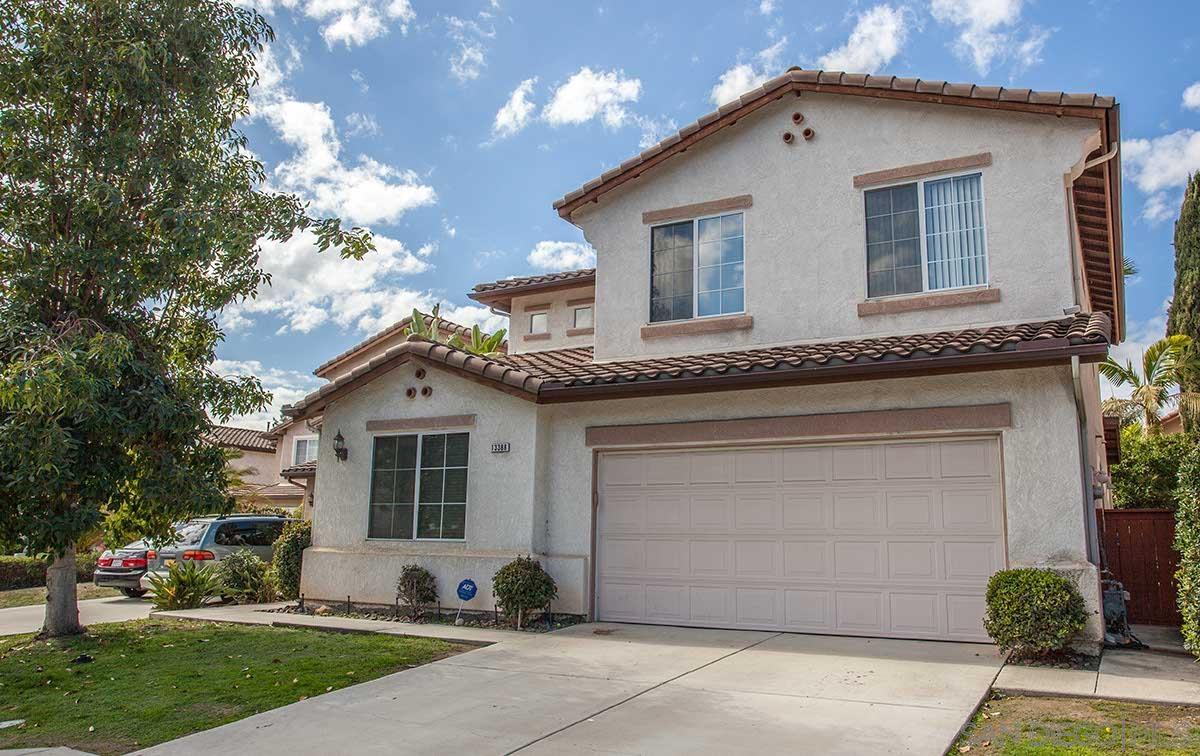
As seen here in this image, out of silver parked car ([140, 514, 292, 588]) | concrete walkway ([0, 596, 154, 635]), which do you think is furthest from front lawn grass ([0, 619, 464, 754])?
silver parked car ([140, 514, 292, 588])

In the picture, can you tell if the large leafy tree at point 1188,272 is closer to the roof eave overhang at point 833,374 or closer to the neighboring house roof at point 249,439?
the roof eave overhang at point 833,374

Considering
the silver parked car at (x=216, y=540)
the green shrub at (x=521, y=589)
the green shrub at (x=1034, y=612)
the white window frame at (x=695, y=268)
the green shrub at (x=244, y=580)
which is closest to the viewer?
the green shrub at (x=1034, y=612)

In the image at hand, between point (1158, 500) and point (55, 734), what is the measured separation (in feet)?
60.0

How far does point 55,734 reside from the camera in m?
7.06

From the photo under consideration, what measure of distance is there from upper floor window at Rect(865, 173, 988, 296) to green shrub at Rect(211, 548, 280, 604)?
38.1 ft

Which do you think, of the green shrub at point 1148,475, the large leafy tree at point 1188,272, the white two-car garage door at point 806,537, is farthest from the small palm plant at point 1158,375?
the white two-car garage door at point 806,537

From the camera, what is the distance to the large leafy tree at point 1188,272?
24.5 meters

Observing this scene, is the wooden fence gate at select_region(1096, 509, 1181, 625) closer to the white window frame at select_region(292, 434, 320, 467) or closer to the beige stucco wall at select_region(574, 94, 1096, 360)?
the beige stucco wall at select_region(574, 94, 1096, 360)

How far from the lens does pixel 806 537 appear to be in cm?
1109

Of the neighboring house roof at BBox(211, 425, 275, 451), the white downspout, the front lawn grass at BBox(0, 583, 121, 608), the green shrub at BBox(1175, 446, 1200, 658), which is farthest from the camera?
the neighboring house roof at BBox(211, 425, 275, 451)

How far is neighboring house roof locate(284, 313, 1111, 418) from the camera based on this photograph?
9.36 m

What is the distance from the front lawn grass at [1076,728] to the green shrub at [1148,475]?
37.4ft

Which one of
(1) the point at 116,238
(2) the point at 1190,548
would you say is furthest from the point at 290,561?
(2) the point at 1190,548

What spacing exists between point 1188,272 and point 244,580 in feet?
85.0
